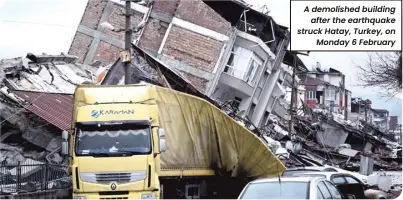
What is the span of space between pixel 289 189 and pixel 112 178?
5.37m

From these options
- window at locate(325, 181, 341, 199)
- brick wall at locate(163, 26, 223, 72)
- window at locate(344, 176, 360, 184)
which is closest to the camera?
window at locate(325, 181, 341, 199)

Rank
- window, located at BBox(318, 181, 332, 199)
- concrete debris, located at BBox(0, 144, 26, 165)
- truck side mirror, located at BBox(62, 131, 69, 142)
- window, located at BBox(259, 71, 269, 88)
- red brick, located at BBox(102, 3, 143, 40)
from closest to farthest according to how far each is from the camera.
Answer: window, located at BBox(318, 181, 332, 199) → truck side mirror, located at BBox(62, 131, 69, 142) → concrete debris, located at BBox(0, 144, 26, 165) → red brick, located at BBox(102, 3, 143, 40) → window, located at BBox(259, 71, 269, 88)

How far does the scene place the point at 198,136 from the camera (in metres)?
19.6

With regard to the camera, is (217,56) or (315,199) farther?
(217,56)

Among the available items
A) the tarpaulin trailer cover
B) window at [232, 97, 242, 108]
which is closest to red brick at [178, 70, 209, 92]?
window at [232, 97, 242, 108]

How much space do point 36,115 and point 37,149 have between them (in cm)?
134

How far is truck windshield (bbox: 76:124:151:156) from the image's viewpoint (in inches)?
614

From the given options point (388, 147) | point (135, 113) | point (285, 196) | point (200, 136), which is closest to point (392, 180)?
point (200, 136)

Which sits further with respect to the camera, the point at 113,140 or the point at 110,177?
the point at 113,140

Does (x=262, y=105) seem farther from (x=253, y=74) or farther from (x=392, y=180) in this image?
(x=392, y=180)

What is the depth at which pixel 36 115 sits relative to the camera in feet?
69.8

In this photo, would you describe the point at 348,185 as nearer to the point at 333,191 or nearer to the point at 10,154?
the point at 333,191

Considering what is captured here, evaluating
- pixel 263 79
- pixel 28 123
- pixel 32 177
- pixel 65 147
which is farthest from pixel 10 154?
pixel 263 79

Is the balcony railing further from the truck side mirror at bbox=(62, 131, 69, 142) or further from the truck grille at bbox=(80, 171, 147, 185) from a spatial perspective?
the truck grille at bbox=(80, 171, 147, 185)
